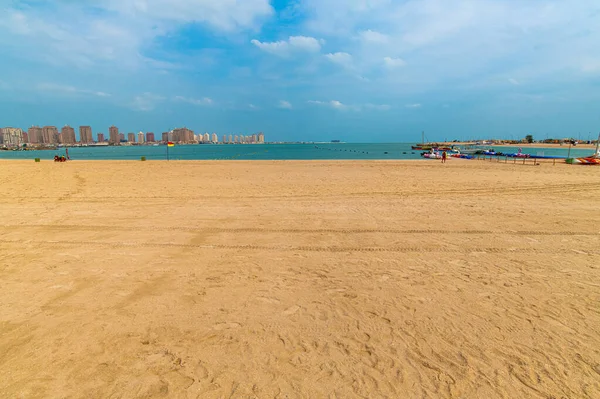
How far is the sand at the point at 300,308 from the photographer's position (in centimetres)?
268

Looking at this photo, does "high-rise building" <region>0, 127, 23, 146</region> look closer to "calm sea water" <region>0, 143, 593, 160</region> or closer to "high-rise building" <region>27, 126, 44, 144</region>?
"high-rise building" <region>27, 126, 44, 144</region>

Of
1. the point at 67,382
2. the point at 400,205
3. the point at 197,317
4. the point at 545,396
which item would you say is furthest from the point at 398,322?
the point at 400,205

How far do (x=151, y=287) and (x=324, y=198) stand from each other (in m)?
7.41

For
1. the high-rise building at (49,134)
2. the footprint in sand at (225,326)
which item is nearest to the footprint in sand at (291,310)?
the footprint in sand at (225,326)

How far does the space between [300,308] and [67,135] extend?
787 ft

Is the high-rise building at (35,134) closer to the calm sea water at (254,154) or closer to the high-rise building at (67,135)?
the high-rise building at (67,135)

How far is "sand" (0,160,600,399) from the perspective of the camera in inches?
105

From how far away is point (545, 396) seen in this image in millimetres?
2510

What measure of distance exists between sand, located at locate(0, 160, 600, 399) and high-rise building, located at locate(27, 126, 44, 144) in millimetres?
232559

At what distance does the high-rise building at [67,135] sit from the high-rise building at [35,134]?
33.8ft

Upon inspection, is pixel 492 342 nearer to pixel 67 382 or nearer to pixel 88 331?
pixel 67 382

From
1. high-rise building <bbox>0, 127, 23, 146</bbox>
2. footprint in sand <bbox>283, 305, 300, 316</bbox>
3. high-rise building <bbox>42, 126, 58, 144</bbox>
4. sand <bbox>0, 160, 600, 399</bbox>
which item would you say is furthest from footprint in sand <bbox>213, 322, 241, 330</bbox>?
high-rise building <bbox>42, 126, 58, 144</bbox>

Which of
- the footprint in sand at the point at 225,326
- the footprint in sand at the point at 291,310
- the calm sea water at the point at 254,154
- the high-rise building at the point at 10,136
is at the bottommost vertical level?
the footprint in sand at the point at 225,326

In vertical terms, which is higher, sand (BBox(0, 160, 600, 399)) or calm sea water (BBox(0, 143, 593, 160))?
calm sea water (BBox(0, 143, 593, 160))
